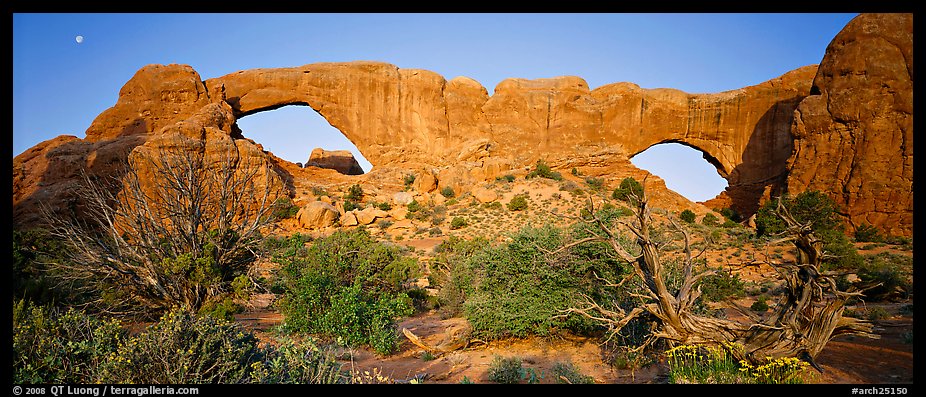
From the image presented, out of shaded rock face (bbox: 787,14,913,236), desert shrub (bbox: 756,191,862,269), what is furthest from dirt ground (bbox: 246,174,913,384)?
shaded rock face (bbox: 787,14,913,236)

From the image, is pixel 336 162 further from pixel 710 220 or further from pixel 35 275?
pixel 35 275

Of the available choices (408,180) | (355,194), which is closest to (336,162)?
(408,180)

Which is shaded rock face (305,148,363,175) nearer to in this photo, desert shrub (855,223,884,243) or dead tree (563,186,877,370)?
desert shrub (855,223,884,243)

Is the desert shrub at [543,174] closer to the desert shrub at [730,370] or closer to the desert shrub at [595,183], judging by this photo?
the desert shrub at [595,183]

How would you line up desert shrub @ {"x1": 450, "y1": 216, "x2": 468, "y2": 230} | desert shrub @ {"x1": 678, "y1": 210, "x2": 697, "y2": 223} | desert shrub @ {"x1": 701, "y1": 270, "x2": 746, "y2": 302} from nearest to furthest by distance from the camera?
desert shrub @ {"x1": 701, "y1": 270, "x2": 746, "y2": 302} < desert shrub @ {"x1": 450, "y1": 216, "x2": 468, "y2": 230} < desert shrub @ {"x1": 678, "y1": 210, "x2": 697, "y2": 223}
